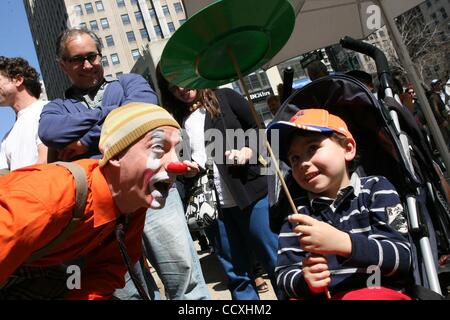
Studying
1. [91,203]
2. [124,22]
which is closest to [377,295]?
[91,203]

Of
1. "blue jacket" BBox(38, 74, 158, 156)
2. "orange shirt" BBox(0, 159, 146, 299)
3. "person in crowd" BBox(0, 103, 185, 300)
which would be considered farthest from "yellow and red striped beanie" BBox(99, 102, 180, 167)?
"blue jacket" BBox(38, 74, 158, 156)

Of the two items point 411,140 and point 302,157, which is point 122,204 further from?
point 411,140

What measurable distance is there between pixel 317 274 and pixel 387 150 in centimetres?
88

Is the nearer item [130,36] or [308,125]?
[308,125]

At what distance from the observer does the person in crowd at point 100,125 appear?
2131 millimetres

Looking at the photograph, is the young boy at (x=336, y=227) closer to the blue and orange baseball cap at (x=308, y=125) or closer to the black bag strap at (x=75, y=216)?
the blue and orange baseball cap at (x=308, y=125)

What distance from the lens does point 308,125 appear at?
1856mm

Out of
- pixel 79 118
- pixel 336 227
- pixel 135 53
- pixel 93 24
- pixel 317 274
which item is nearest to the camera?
pixel 317 274

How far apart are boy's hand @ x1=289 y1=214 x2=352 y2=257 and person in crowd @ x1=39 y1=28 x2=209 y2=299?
927 mm

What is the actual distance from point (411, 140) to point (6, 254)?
197 cm

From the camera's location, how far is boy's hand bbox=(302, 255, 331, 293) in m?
1.53

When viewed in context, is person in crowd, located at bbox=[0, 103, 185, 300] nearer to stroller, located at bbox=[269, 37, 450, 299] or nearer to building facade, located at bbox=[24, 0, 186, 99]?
stroller, located at bbox=[269, 37, 450, 299]

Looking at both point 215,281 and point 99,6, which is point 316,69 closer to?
point 215,281
